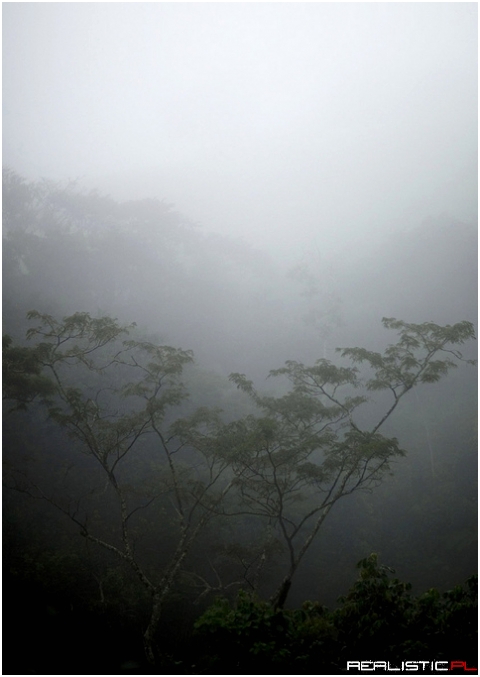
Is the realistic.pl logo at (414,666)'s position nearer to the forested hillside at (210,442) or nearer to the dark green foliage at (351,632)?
the dark green foliage at (351,632)

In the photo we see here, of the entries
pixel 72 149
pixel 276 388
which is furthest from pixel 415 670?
pixel 72 149

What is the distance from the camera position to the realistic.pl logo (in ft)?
20.2

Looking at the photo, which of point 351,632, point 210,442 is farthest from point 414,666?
point 210,442

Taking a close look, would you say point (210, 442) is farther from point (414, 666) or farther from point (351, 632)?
point (414, 666)

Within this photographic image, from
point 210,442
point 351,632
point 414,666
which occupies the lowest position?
point 414,666

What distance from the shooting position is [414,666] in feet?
20.9

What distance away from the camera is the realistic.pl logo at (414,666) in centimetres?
616

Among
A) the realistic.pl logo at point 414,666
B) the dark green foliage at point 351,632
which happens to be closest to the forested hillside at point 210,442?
the dark green foliage at point 351,632

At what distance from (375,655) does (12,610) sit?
9.86 m

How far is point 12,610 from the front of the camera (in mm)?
10781

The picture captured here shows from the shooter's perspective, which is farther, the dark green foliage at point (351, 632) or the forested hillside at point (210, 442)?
the forested hillside at point (210, 442)

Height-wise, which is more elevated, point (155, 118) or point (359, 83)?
point (359, 83)

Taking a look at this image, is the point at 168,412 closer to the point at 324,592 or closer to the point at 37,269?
the point at 324,592

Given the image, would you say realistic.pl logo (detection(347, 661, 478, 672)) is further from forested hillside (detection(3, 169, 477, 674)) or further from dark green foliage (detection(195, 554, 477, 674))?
forested hillside (detection(3, 169, 477, 674))
